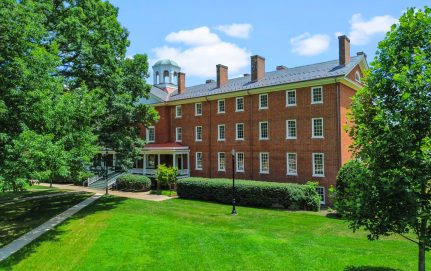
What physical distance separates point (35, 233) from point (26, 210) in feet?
22.7

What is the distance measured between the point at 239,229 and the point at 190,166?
18602 mm

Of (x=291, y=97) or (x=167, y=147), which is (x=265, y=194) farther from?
(x=167, y=147)

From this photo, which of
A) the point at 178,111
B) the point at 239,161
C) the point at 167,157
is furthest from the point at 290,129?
the point at 167,157

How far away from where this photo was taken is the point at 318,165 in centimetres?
2517

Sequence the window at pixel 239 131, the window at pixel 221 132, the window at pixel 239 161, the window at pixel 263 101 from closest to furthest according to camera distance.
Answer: the window at pixel 263 101 → the window at pixel 239 161 → the window at pixel 239 131 → the window at pixel 221 132

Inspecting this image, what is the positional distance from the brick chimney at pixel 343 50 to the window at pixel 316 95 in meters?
3.13

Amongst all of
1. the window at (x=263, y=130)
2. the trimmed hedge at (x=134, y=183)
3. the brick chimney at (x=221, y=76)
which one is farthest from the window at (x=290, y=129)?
the trimmed hedge at (x=134, y=183)

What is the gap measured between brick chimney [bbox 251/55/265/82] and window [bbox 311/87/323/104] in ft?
21.9

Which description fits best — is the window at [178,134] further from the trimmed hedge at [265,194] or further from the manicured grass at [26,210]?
the manicured grass at [26,210]

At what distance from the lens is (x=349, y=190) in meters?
8.04

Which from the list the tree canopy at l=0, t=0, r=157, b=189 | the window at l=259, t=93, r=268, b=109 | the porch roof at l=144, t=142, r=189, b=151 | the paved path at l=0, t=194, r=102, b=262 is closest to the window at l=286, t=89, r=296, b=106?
the window at l=259, t=93, r=268, b=109

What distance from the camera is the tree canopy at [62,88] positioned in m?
13.2

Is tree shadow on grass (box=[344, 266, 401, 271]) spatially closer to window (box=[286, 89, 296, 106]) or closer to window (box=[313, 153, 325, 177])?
window (box=[313, 153, 325, 177])

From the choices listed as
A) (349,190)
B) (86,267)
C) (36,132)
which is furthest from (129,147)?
(349,190)
